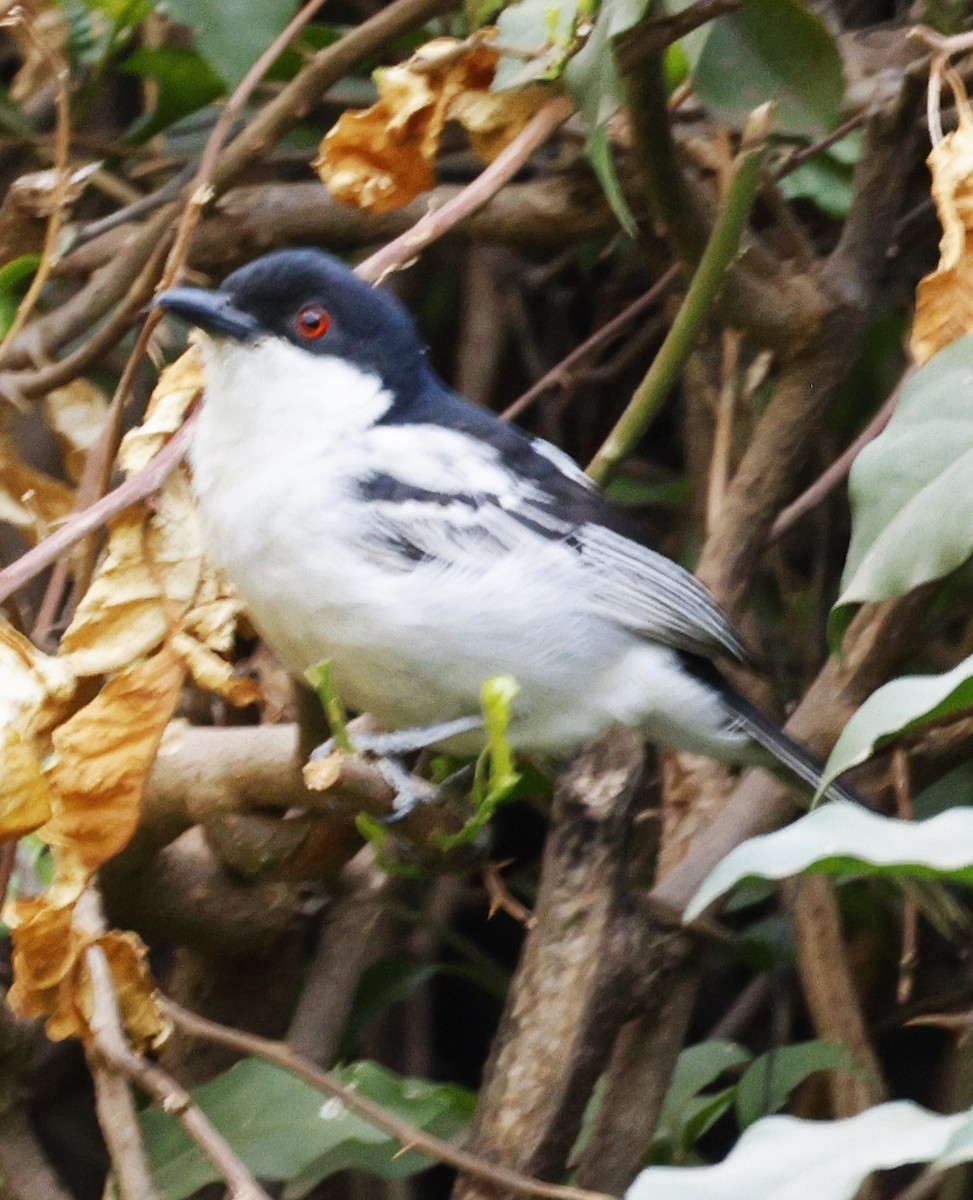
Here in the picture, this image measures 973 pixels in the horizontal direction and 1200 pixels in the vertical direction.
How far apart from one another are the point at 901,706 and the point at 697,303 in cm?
104

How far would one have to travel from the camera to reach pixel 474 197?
2113mm

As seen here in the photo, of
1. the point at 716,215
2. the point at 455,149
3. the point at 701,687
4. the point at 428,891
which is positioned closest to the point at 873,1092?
the point at 701,687

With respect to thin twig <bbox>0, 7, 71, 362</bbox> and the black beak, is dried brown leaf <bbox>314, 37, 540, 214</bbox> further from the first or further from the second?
thin twig <bbox>0, 7, 71, 362</bbox>

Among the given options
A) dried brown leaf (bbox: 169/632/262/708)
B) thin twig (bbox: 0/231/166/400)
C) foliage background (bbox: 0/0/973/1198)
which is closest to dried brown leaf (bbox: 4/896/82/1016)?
foliage background (bbox: 0/0/973/1198)

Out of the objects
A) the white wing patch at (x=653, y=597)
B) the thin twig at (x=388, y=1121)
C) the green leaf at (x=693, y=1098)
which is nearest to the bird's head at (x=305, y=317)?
the white wing patch at (x=653, y=597)

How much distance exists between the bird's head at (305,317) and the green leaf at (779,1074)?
99 cm

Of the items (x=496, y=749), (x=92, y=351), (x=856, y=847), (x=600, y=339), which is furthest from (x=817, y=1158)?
(x=600, y=339)

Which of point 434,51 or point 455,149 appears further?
point 455,149

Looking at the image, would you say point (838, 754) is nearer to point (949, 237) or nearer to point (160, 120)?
point (949, 237)

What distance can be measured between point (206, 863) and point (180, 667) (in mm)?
539

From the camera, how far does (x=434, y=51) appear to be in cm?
212

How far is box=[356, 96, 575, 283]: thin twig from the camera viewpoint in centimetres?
209

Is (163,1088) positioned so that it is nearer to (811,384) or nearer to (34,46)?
(811,384)

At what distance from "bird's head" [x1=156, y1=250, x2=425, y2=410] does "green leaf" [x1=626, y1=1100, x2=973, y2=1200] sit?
49.6 inches
